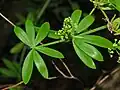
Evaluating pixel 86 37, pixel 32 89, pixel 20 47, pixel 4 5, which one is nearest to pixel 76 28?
pixel 86 37

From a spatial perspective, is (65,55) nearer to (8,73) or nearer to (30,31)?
(8,73)

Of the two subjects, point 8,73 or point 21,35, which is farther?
point 8,73

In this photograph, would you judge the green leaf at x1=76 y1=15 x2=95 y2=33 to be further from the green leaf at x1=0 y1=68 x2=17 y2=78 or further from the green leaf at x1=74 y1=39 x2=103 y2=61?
the green leaf at x1=0 y1=68 x2=17 y2=78

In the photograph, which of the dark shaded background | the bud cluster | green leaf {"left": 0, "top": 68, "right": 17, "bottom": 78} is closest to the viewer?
the bud cluster

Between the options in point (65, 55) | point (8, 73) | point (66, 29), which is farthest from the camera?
point (65, 55)

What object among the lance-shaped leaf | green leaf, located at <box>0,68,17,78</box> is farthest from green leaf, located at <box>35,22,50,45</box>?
green leaf, located at <box>0,68,17,78</box>

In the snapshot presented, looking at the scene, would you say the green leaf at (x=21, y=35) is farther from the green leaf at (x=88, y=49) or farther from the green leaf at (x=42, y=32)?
the green leaf at (x=88, y=49)

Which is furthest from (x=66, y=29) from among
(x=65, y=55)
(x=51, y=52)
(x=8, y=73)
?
(x=65, y=55)

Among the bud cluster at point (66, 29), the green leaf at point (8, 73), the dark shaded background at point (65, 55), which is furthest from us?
the dark shaded background at point (65, 55)

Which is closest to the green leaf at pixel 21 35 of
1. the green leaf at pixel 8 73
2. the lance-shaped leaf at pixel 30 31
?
the lance-shaped leaf at pixel 30 31

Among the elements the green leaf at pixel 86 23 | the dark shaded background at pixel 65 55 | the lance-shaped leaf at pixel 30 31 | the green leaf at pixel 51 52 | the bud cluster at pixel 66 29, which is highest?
the lance-shaped leaf at pixel 30 31

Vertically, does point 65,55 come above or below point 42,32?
below

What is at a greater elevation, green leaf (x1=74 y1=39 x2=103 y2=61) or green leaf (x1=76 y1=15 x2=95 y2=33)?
green leaf (x1=76 y1=15 x2=95 y2=33)

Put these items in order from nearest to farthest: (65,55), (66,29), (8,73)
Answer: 1. (66,29)
2. (8,73)
3. (65,55)
